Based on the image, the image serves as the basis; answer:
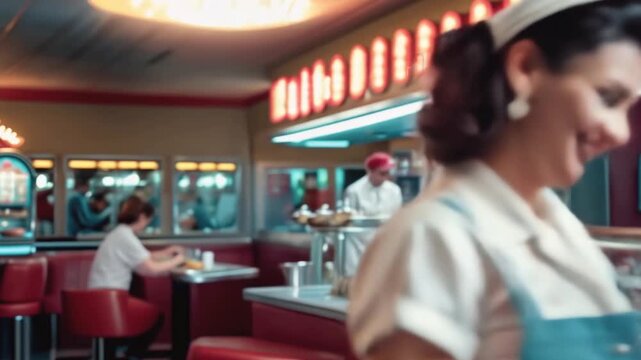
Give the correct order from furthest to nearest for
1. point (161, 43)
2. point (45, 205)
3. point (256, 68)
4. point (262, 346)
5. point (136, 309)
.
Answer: point (45, 205) → point (256, 68) → point (161, 43) → point (136, 309) → point (262, 346)

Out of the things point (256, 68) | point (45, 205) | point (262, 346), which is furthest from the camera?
point (45, 205)

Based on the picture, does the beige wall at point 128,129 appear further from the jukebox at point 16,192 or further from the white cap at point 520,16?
the white cap at point 520,16

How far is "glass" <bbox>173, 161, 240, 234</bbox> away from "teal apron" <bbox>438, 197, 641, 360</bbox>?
10.7 metres

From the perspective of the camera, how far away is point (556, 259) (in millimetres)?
819

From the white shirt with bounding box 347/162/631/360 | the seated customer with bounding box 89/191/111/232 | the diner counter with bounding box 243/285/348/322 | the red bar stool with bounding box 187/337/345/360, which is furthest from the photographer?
the seated customer with bounding box 89/191/111/232

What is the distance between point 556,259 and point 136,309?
521 cm

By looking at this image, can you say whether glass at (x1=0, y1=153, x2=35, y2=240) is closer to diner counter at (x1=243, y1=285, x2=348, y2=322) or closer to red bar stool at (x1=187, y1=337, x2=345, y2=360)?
diner counter at (x1=243, y1=285, x2=348, y2=322)

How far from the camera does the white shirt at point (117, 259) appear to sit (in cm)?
592

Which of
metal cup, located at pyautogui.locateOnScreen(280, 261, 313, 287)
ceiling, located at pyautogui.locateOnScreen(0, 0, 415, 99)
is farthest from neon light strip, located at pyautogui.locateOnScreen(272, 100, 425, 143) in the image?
metal cup, located at pyautogui.locateOnScreen(280, 261, 313, 287)

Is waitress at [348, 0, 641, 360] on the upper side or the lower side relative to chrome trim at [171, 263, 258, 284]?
upper

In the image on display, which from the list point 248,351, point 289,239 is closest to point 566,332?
point 248,351

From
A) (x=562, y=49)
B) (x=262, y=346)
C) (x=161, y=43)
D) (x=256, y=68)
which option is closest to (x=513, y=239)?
(x=562, y=49)

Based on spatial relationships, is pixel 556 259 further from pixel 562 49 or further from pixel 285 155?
pixel 285 155

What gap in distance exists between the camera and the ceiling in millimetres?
6855
